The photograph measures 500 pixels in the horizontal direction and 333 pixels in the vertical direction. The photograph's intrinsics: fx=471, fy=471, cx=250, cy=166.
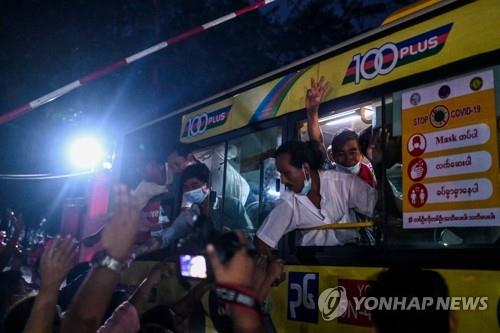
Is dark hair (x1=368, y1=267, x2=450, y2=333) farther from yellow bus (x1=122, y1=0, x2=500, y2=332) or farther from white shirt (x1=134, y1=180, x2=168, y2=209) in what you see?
white shirt (x1=134, y1=180, x2=168, y2=209)

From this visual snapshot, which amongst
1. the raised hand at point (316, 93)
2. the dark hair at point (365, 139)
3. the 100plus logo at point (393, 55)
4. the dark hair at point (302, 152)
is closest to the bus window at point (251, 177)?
the dark hair at point (302, 152)

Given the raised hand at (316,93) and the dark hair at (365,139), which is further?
the dark hair at (365,139)

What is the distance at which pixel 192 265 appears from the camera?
234 cm

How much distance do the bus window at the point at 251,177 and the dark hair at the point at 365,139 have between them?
699 mm

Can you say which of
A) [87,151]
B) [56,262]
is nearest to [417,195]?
[56,262]

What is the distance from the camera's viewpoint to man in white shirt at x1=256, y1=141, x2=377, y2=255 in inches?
127

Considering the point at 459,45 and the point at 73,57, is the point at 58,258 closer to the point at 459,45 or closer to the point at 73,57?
the point at 459,45

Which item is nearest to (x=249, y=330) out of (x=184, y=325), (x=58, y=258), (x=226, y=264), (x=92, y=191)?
(x=226, y=264)

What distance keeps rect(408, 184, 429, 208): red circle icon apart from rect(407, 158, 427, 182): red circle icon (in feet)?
0.15

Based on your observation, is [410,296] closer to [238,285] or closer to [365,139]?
[238,285]

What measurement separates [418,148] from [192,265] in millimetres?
1393

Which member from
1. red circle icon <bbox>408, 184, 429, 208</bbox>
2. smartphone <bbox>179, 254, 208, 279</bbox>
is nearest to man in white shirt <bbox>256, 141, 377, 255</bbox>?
red circle icon <bbox>408, 184, 429, 208</bbox>

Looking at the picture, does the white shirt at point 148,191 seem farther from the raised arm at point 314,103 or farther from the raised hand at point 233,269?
the raised hand at point 233,269

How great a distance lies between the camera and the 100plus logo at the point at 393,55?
2602 mm
